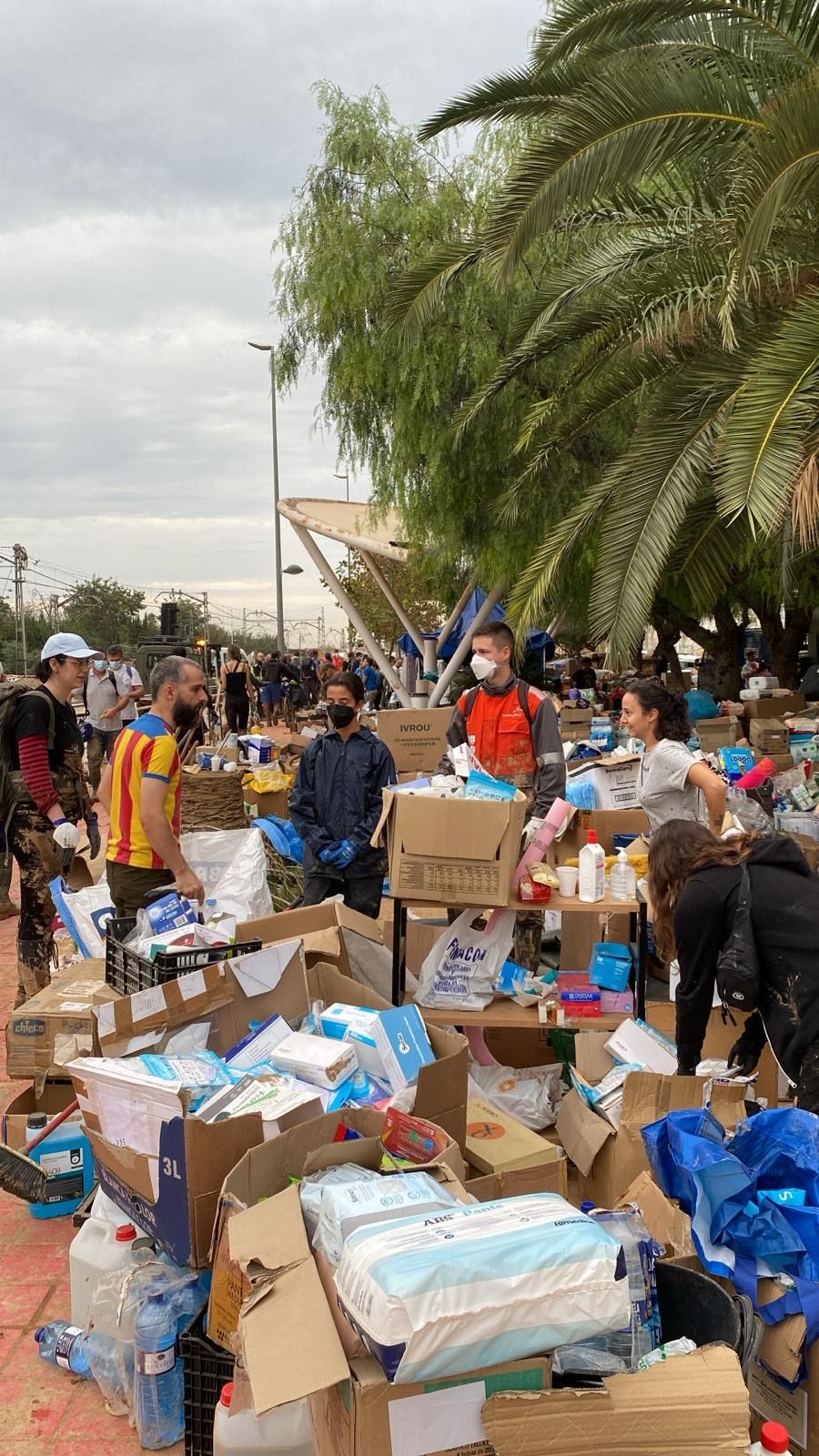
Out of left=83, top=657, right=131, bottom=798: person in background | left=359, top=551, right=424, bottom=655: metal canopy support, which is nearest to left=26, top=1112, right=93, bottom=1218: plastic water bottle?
left=83, top=657, right=131, bottom=798: person in background

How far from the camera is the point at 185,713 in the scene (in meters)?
4.36

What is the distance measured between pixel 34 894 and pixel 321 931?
5.54 ft

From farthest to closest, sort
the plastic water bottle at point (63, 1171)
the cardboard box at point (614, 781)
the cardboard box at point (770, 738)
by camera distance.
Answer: the cardboard box at point (770, 738), the cardboard box at point (614, 781), the plastic water bottle at point (63, 1171)

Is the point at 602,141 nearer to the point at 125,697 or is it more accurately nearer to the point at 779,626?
the point at 125,697

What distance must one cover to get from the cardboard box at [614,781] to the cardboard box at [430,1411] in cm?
513

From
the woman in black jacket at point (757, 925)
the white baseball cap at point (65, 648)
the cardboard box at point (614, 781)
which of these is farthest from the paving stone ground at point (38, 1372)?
the cardboard box at point (614, 781)

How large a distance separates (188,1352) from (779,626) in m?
18.3

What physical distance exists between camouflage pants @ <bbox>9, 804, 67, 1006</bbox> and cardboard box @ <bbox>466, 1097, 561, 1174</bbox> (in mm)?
2417

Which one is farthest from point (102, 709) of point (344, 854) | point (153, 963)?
point (153, 963)

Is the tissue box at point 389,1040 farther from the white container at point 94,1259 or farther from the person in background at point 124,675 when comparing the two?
the person in background at point 124,675

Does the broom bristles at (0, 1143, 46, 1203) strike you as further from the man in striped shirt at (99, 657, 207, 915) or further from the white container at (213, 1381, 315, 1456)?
the white container at (213, 1381, 315, 1456)

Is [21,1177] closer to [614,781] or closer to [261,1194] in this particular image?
[261,1194]

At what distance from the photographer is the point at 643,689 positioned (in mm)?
4785

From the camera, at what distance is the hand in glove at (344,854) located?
196 inches
